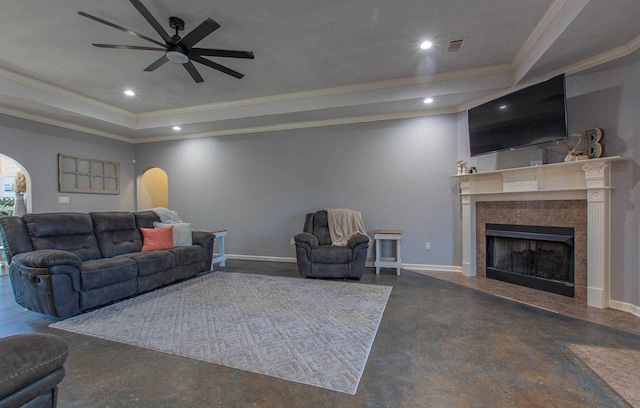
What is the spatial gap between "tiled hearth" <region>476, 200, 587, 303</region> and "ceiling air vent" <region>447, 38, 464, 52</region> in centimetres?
219

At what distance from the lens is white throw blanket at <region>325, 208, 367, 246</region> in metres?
4.74

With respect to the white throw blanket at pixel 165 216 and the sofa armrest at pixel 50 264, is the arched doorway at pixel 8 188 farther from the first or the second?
the sofa armrest at pixel 50 264

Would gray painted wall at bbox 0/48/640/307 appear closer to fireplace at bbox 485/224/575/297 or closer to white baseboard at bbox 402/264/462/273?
white baseboard at bbox 402/264/462/273

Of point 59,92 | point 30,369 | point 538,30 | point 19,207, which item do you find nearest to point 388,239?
point 538,30

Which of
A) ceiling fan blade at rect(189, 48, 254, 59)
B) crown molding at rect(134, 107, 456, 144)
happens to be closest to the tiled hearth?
crown molding at rect(134, 107, 456, 144)

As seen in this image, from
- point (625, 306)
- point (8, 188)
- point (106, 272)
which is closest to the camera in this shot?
point (625, 306)

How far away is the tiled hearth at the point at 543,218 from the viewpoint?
3221mm

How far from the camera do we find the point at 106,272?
3.05 metres

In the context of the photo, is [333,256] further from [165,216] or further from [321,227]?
[165,216]

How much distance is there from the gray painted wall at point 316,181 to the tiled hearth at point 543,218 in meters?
0.40

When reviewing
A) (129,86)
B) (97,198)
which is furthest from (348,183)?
(97,198)

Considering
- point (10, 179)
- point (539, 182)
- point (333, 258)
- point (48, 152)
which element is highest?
point (48, 152)

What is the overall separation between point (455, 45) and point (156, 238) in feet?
15.1

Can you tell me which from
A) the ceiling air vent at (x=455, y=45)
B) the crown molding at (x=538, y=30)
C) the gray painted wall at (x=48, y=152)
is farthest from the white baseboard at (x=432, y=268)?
the gray painted wall at (x=48, y=152)
